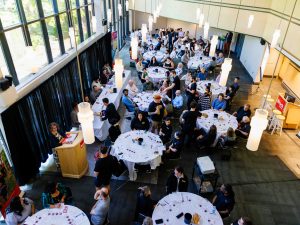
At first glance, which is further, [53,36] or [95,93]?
[95,93]

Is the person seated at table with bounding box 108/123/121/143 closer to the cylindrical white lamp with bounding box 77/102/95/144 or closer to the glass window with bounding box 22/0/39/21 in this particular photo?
the cylindrical white lamp with bounding box 77/102/95/144

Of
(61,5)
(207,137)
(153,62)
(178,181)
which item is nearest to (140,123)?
(207,137)

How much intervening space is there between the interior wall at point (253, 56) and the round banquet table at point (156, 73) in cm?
470

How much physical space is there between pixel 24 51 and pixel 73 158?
2.94 meters

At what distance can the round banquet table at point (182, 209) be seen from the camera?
14.2 feet

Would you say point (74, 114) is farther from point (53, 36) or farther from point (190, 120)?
point (190, 120)

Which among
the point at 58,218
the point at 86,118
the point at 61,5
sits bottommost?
the point at 58,218

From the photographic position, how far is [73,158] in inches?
231

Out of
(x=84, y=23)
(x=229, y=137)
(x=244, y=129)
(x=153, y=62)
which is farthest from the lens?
(x=153, y=62)

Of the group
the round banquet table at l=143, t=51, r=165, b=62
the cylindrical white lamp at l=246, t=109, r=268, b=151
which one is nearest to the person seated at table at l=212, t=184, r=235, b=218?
the cylindrical white lamp at l=246, t=109, r=268, b=151

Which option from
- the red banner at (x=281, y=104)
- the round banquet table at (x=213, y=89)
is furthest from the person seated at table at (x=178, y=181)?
the red banner at (x=281, y=104)

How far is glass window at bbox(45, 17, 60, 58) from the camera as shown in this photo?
7.15 metres

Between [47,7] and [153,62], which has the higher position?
[47,7]

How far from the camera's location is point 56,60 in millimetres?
7492
